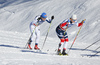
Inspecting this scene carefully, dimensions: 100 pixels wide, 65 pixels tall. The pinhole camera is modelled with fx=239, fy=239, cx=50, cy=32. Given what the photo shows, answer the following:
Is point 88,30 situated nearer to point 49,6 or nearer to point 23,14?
point 49,6

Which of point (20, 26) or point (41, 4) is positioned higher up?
point (41, 4)

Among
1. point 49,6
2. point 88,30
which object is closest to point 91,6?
point 88,30

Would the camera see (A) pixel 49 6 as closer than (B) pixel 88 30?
No

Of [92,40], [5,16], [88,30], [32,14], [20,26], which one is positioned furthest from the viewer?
[5,16]

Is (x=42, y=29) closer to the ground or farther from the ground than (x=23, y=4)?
closer to the ground

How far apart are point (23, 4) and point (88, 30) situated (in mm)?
17333

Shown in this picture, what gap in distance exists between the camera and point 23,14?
29.5 m

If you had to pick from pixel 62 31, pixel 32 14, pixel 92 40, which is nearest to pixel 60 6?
pixel 32 14

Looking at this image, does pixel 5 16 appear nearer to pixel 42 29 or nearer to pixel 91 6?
pixel 42 29

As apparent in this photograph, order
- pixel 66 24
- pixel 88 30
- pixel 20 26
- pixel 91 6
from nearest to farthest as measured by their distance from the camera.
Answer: pixel 66 24
pixel 88 30
pixel 91 6
pixel 20 26

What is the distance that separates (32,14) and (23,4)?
626 centimetres

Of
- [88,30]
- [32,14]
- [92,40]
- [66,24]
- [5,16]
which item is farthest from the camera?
[5,16]

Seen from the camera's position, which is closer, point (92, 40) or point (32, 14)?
point (92, 40)

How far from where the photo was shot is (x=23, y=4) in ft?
111
